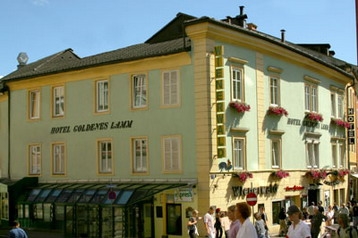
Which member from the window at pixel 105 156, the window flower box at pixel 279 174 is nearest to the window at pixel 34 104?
the window at pixel 105 156

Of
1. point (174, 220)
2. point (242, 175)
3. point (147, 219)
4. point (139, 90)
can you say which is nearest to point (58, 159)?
point (139, 90)

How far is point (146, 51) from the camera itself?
103ft

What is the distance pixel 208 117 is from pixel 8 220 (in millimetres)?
14530

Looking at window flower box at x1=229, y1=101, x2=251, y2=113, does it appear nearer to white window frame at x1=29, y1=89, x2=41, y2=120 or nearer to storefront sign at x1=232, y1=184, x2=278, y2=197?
storefront sign at x1=232, y1=184, x2=278, y2=197

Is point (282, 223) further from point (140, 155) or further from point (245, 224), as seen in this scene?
point (245, 224)

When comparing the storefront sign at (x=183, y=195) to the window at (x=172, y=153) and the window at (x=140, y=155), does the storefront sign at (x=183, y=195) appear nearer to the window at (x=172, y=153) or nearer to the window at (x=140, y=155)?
the window at (x=172, y=153)

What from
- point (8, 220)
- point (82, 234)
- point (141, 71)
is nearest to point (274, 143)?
point (141, 71)

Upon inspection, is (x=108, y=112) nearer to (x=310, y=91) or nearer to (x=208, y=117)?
(x=208, y=117)

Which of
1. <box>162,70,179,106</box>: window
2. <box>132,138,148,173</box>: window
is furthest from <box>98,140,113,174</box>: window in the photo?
<box>162,70,179,106</box>: window

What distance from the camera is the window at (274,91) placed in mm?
32719

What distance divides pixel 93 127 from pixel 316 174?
13.4 meters

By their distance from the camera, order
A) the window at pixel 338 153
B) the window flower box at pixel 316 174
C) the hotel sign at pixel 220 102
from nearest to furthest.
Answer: the hotel sign at pixel 220 102, the window flower box at pixel 316 174, the window at pixel 338 153

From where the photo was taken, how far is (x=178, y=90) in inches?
Answer: 1130

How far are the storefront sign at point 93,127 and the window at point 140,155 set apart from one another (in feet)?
3.12
